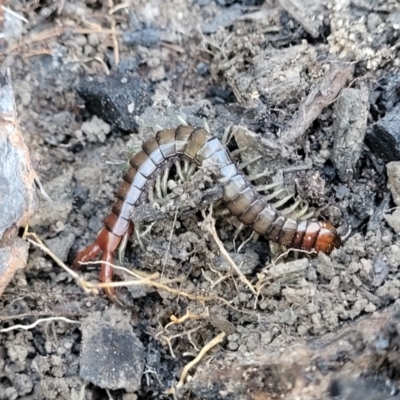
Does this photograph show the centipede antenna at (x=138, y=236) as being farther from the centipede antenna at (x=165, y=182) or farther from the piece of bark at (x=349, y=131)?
the piece of bark at (x=349, y=131)

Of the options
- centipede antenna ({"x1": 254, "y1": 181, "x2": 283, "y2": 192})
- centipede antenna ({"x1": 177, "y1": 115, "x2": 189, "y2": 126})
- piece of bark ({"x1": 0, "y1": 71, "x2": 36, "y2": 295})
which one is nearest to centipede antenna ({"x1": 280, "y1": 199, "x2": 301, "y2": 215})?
centipede antenna ({"x1": 254, "y1": 181, "x2": 283, "y2": 192})

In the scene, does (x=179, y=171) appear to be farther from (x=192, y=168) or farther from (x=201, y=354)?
(x=201, y=354)

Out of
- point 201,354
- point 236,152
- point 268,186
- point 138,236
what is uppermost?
point 236,152

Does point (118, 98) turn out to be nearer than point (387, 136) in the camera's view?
No

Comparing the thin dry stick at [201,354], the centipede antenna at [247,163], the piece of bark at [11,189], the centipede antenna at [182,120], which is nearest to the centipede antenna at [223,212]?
the centipede antenna at [247,163]

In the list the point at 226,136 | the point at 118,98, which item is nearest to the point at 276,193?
the point at 226,136

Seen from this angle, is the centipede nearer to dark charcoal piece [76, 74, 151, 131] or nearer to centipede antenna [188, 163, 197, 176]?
centipede antenna [188, 163, 197, 176]
